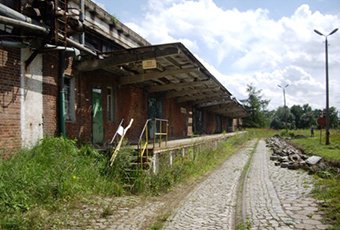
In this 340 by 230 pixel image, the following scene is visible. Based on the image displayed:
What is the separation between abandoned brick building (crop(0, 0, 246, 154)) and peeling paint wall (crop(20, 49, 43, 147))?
26 millimetres

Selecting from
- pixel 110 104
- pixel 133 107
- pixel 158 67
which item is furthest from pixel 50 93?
pixel 133 107

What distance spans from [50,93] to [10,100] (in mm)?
1879

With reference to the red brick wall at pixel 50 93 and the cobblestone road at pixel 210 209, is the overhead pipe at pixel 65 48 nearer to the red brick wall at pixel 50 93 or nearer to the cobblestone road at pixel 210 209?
the red brick wall at pixel 50 93

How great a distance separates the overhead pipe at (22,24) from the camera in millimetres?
8438

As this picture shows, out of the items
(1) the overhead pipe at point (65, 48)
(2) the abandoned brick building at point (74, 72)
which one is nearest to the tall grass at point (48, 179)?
(2) the abandoned brick building at point (74, 72)

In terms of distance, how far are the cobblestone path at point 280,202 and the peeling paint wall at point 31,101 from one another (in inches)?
233

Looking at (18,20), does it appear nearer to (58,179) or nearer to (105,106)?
(58,179)

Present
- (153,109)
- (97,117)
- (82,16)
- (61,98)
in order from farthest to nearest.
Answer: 1. (153,109)
2. (97,117)
3. (82,16)
4. (61,98)

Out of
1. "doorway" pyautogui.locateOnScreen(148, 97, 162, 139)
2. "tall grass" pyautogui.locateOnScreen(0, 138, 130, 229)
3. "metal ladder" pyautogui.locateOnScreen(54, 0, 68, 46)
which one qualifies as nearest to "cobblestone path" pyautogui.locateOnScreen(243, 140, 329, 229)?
"tall grass" pyautogui.locateOnScreen(0, 138, 130, 229)

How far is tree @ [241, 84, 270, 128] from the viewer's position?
76156 millimetres

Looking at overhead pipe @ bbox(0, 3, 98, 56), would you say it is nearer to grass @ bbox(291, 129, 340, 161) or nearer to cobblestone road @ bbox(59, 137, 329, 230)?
cobblestone road @ bbox(59, 137, 329, 230)

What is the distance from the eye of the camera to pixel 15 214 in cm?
652

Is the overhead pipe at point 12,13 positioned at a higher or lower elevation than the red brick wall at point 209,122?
higher

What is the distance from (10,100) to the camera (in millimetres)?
9695
